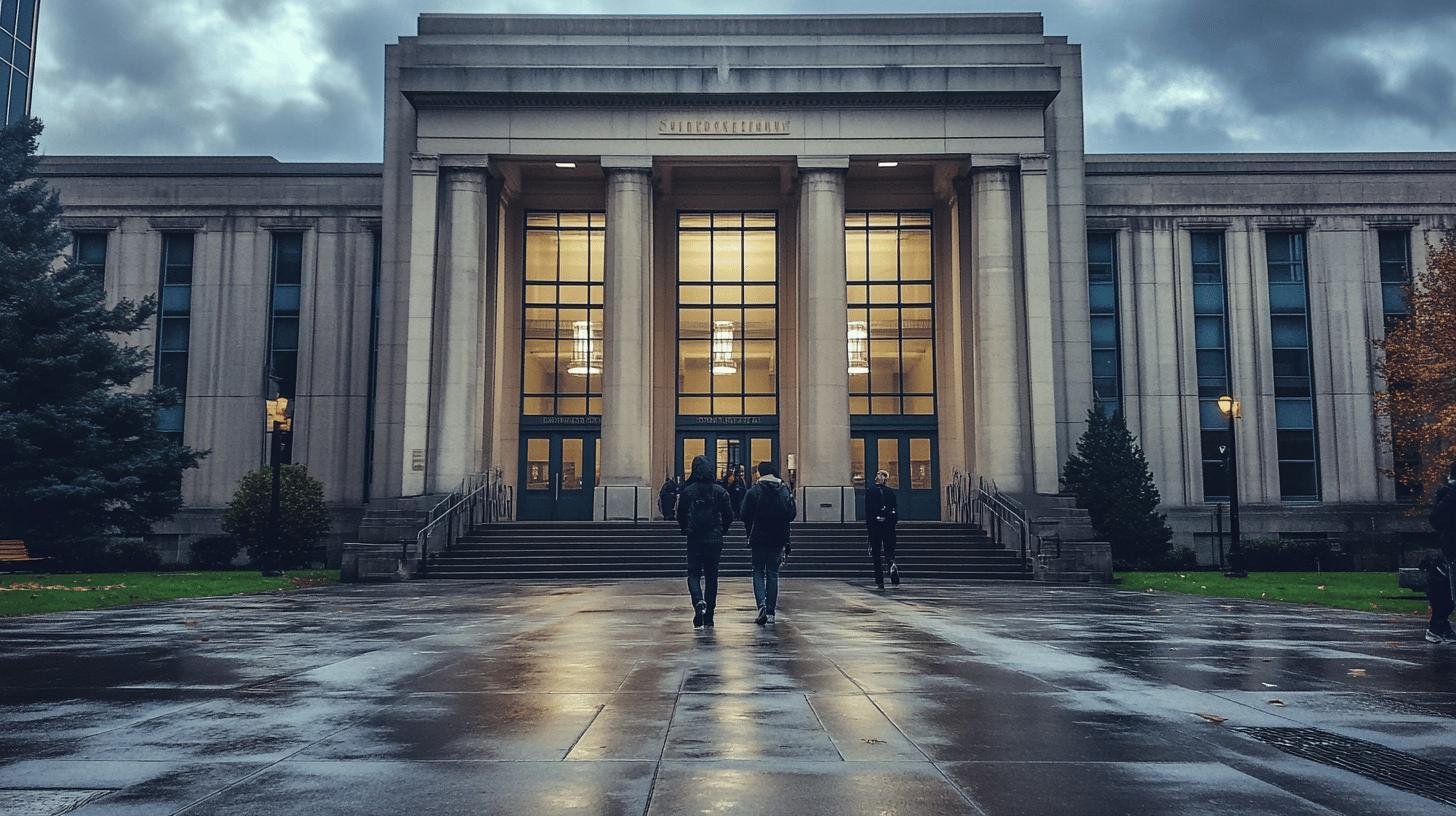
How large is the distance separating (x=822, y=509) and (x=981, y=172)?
39.3ft

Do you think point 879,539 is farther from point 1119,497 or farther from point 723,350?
point 723,350

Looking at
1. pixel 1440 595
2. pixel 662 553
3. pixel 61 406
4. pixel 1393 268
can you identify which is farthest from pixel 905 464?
pixel 1440 595

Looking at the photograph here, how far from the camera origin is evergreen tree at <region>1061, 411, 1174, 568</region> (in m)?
29.0

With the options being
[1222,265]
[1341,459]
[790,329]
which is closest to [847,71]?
[790,329]

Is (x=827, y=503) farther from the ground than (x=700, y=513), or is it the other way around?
(x=827, y=503)

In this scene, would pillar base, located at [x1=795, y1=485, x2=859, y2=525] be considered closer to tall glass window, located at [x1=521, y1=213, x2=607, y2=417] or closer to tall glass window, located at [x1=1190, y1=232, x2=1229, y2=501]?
tall glass window, located at [x1=521, y1=213, x2=607, y2=417]

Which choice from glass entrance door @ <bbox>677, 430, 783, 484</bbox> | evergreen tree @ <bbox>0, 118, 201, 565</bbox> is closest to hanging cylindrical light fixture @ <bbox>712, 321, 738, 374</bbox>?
glass entrance door @ <bbox>677, 430, 783, 484</bbox>

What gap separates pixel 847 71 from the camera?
32.9 m

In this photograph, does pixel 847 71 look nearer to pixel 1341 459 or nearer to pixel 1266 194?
pixel 1266 194

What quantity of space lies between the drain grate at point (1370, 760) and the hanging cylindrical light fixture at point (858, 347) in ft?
104

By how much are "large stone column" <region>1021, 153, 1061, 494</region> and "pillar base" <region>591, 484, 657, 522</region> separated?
1208 cm

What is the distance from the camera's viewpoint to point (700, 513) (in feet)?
37.5

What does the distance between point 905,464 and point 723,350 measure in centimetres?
770

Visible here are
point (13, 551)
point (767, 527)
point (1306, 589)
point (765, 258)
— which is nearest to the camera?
point (767, 527)
